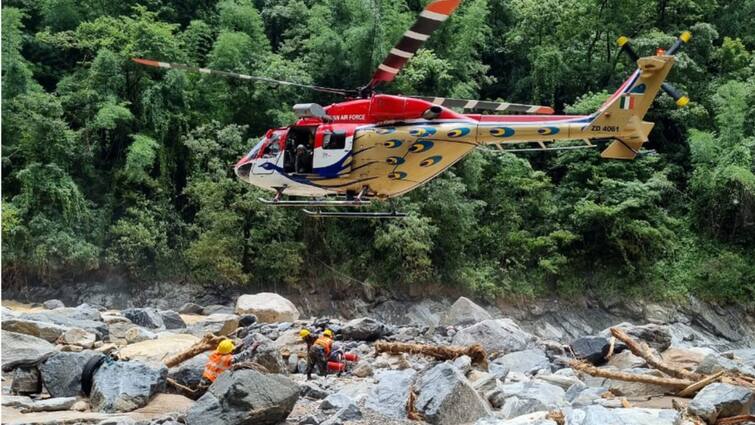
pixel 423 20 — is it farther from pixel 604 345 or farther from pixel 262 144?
pixel 604 345

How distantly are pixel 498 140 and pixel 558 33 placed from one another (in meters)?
18.9

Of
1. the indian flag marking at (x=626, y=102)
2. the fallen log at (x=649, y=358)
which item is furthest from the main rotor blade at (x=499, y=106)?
the fallen log at (x=649, y=358)

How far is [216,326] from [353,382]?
561 centimetres

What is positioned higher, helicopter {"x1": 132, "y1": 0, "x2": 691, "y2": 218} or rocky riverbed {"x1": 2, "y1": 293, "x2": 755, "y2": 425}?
helicopter {"x1": 132, "y1": 0, "x2": 691, "y2": 218}

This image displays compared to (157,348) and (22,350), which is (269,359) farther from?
(22,350)

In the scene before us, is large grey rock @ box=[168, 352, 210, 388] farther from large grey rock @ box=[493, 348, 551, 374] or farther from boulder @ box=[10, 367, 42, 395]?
large grey rock @ box=[493, 348, 551, 374]

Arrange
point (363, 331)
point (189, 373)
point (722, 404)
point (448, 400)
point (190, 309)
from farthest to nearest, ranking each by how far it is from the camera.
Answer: point (190, 309)
point (363, 331)
point (189, 373)
point (448, 400)
point (722, 404)

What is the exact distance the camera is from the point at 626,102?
30.7 feet

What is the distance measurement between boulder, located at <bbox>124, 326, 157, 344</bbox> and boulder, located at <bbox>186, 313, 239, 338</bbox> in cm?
111

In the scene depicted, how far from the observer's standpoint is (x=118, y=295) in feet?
72.1

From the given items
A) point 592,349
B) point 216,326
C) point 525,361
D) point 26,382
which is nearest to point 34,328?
point 26,382

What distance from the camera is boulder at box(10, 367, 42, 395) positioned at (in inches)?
352

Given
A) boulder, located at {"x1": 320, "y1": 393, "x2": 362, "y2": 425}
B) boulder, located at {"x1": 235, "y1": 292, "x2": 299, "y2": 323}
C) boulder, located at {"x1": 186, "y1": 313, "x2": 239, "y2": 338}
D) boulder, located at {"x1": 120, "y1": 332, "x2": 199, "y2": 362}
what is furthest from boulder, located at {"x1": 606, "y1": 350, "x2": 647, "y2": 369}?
boulder, located at {"x1": 235, "y1": 292, "x2": 299, "y2": 323}

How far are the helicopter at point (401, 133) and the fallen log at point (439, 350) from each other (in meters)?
2.10
